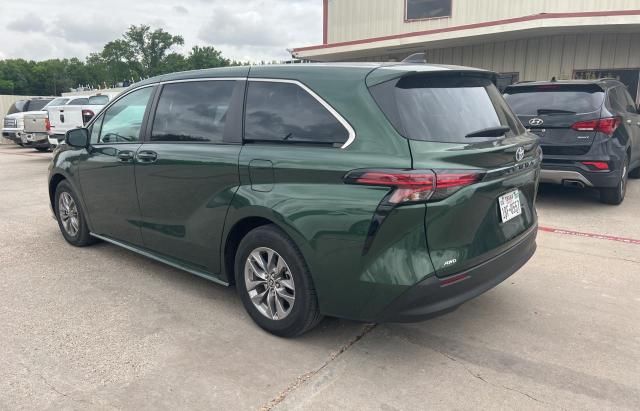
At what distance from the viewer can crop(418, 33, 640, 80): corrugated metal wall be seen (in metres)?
11.2

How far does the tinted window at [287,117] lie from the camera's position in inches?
119

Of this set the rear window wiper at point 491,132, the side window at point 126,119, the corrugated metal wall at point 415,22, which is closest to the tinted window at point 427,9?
the corrugated metal wall at point 415,22

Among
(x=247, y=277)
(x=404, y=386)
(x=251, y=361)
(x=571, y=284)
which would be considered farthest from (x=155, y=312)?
(x=571, y=284)

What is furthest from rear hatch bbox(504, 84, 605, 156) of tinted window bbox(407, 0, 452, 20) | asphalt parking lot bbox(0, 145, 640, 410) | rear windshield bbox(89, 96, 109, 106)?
rear windshield bbox(89, 96, 109, 106)

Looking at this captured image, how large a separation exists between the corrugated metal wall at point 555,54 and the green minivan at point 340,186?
31.4ft

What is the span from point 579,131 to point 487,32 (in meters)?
5.49

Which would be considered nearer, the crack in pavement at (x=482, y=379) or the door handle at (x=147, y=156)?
the crack in pavement at (x=482, y=379)

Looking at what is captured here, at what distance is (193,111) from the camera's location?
385 centimetres

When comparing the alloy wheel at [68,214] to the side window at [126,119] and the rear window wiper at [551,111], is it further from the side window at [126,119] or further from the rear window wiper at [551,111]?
the rear window wiper at [551,111]

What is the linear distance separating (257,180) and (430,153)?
1134mm

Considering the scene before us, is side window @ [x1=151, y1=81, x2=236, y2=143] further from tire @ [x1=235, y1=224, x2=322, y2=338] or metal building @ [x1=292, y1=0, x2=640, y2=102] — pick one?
metal building @ [x1=292, y1=0, x2=640, y2=102]

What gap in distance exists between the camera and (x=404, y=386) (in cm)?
278

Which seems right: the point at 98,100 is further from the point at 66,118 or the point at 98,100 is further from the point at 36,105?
the point at 36,105

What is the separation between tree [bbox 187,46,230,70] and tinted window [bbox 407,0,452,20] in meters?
72.8
